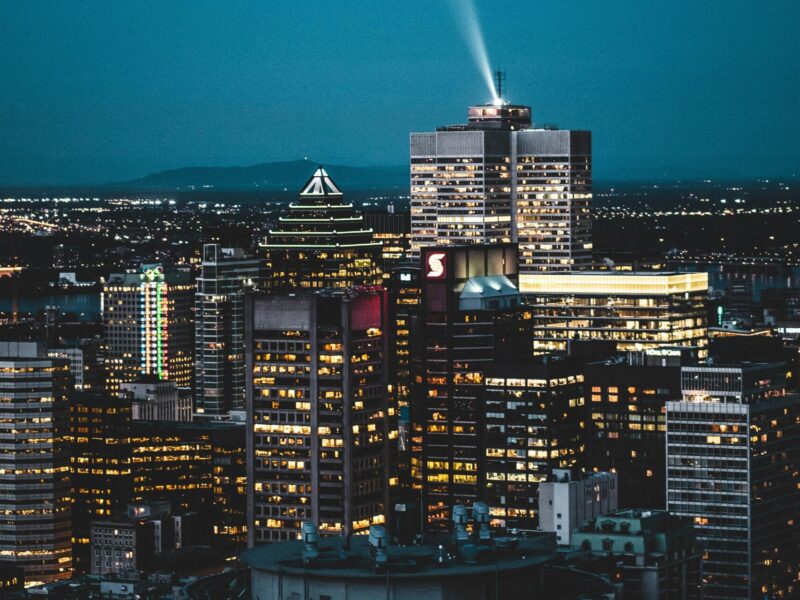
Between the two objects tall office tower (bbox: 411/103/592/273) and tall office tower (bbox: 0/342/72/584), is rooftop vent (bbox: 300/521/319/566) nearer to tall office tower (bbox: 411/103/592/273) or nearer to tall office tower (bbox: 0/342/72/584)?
tall office tower (bbox: 0/342/72/584)

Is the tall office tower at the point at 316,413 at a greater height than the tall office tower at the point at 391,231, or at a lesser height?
lesser

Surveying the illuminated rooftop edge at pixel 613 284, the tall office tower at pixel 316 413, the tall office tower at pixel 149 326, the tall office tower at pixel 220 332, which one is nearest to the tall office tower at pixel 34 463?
the tall office tower at pixel 316 413

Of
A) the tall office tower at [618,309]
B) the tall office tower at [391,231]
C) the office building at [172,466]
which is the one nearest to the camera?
the office building at [172,466]

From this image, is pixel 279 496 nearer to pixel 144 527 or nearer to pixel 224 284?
pixel 144 527

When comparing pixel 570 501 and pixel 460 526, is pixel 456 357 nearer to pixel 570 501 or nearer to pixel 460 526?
pixel 570 501

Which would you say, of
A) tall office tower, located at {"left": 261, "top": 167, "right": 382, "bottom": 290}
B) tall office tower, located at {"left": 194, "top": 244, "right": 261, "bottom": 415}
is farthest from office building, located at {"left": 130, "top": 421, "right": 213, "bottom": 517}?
tall office tower, located at {"left": 194, "top": 244, "right": 261, "bottom": 415}

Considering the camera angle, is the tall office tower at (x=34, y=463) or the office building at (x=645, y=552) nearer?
the office building at (x=645, y=552)

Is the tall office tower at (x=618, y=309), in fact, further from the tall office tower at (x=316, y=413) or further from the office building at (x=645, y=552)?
the office building at (x=645, y=552)

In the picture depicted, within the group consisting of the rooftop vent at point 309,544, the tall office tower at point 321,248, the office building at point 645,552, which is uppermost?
the tall office tower at point 321,248

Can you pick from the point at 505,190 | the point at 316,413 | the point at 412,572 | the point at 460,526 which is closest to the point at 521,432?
the point at 316,413
